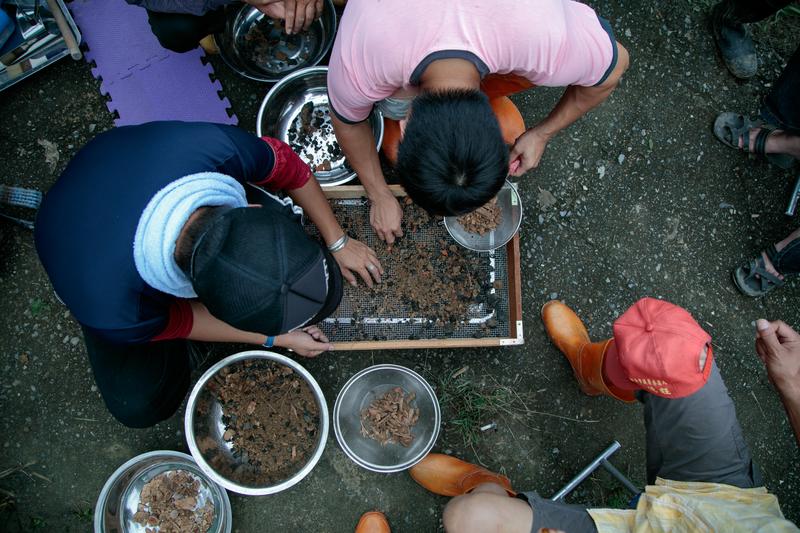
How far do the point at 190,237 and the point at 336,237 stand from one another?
0.80 meters

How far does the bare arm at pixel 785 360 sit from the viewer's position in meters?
1.77

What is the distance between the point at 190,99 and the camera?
8.07 ft

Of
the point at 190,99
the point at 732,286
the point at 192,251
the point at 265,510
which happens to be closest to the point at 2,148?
the point at 190,99

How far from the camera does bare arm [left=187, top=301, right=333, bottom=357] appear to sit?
1.85 metres

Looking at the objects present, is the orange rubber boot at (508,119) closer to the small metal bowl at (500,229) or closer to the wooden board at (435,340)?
the small metal bowl at (500,229)

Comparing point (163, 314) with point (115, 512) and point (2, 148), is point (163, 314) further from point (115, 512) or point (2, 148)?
point (2, 148)

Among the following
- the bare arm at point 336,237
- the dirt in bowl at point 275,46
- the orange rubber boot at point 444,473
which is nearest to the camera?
the bare arm at point 336,237

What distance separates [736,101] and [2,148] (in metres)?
3.62

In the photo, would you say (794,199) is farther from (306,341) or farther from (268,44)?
(268,44)

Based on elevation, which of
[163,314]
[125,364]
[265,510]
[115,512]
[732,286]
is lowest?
[265,510]

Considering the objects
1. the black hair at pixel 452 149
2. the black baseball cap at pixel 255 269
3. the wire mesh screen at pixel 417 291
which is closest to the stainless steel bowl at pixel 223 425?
the wire mesh screen at pixel 417 291

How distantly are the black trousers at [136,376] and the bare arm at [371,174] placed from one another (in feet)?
3.09

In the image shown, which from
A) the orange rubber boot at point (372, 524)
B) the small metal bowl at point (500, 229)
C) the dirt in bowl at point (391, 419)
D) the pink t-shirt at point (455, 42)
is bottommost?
the orange rubber boot at point (372, 524)

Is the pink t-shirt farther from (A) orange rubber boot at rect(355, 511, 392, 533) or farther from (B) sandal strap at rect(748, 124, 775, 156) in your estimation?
(A) orange rubber boot at rect(355, 511, 392, 533)
